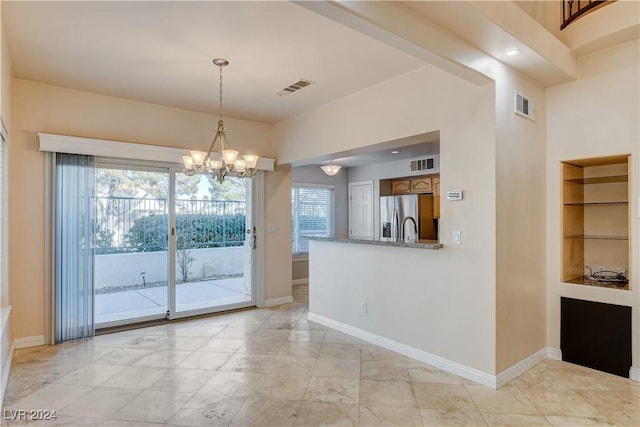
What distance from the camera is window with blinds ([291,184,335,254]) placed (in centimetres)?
755

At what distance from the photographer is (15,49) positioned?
3.07m

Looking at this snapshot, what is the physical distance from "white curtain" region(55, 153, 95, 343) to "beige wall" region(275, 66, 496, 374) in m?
2.84

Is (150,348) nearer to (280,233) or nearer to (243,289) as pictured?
(243,289)

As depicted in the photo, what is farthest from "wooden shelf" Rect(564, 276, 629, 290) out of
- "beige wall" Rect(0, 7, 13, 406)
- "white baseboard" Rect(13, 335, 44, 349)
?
"white baseboard" Rect(13, 335, 44, 349)

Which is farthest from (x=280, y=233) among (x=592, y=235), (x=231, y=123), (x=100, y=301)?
(x=592, y=235)

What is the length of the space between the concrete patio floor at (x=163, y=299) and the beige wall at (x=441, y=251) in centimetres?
178

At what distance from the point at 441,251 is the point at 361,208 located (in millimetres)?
4821

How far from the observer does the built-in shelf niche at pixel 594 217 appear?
130 inches

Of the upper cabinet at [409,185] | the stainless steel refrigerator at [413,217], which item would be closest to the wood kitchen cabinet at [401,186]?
the upper cabinet at [409,185]

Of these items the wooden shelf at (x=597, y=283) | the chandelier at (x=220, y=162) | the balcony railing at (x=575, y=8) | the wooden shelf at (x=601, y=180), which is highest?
the balcony railing at (x=575, y=8)

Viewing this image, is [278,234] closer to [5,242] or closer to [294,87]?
[294,87]

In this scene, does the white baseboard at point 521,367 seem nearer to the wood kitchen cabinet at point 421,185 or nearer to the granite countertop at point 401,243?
the granite countertop at point 401,243

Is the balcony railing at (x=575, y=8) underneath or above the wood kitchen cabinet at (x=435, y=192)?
above

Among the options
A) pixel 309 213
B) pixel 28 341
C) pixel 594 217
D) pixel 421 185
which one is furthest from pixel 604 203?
pixel 28 341
